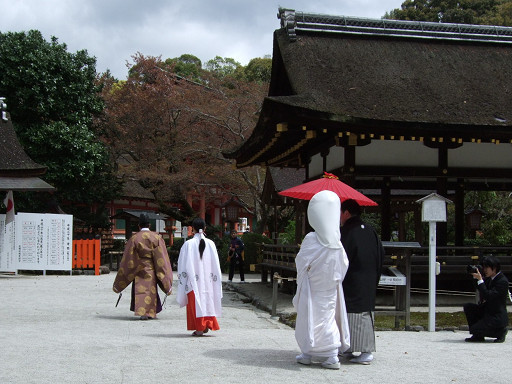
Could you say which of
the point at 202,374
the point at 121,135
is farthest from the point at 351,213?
the point at 121,135

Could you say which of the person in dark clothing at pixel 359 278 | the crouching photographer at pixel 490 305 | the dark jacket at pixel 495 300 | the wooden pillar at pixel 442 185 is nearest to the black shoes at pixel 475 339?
the crouching photographer at pixel 490 305

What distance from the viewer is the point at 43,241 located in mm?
22484

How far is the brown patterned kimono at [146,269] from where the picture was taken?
417 inches

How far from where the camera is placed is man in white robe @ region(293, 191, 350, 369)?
20.7 feet

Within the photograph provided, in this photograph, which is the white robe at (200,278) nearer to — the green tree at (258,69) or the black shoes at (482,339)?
the black shoes at (482,339)

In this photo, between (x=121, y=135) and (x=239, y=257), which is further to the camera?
(x=121, y=135)

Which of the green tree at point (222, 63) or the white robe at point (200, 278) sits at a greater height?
the green tree at point (222, 63)

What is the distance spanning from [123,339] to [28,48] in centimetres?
2156

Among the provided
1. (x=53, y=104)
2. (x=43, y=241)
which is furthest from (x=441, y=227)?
(x=53, y=104)

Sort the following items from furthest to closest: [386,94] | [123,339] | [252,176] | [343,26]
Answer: [252,176]
[343,26]
[386,94]
[123,339]

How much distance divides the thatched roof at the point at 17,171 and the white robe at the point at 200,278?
1455 centimetres

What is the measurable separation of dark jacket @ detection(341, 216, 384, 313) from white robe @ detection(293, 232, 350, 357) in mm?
156

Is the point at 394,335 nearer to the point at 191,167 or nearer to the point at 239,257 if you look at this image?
the point at 239,257

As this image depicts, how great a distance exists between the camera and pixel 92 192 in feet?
95.6
